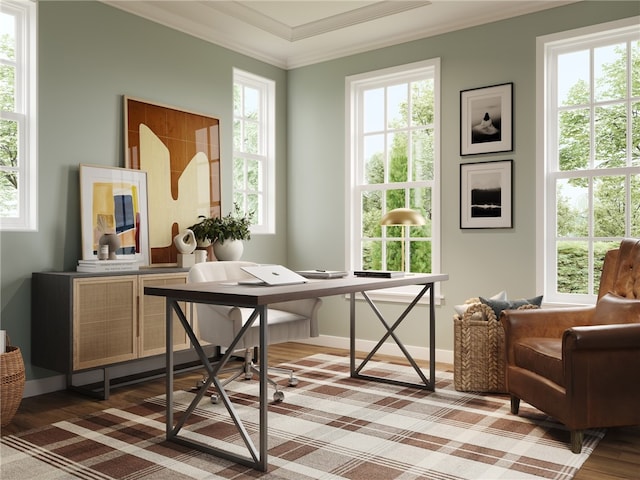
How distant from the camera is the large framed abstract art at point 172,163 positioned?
180 inches

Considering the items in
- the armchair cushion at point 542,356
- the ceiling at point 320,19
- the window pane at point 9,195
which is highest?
the ceiling at point 320,19

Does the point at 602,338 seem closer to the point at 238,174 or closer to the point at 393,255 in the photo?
the point at 393,255

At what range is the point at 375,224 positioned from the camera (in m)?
5.54

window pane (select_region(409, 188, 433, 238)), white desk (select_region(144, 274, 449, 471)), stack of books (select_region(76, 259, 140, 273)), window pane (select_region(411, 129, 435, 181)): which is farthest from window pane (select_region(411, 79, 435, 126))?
stack of books (select_region(76, 259, 140, 273))

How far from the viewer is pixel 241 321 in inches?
138

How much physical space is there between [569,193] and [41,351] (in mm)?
4061

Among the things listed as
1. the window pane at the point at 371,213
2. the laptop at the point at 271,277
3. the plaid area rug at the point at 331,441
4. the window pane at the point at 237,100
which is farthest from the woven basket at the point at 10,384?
the window pane at the point at 371,213

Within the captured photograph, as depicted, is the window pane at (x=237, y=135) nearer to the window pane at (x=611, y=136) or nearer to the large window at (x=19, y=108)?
the large window at (x=19, y=108)

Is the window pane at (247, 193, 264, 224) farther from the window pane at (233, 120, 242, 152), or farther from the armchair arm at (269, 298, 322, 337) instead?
the armchair arm at (269, 298, 322, 337)

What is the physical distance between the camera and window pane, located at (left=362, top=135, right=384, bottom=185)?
18.1 ft

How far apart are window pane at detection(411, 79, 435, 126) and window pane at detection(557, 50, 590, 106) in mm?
1100

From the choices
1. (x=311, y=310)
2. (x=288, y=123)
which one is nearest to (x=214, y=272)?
(x=311, y=310)

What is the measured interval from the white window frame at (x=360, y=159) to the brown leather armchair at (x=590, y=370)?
5.98 ft

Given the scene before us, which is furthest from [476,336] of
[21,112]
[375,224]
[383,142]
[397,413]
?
[21,112]
